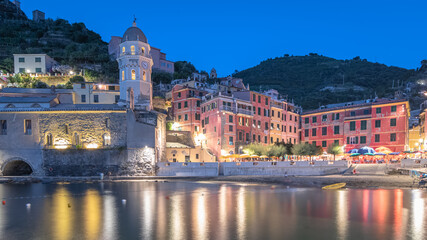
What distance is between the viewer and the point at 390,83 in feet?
328

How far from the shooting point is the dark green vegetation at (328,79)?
9031cm

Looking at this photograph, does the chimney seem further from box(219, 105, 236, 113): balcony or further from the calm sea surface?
the calm sea surface

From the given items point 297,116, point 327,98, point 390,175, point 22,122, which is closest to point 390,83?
point 327,98

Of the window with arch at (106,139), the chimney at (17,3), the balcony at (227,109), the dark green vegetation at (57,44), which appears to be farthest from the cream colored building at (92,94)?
the chimney at (17,3)

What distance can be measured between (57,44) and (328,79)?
97.1 meters

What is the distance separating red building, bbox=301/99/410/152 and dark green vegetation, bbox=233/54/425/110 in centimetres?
2869

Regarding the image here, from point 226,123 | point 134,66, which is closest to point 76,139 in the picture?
point 134,66

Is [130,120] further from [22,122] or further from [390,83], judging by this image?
[390,83]

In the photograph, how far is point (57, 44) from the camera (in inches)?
3501

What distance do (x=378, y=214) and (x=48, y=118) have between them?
39.2 metres

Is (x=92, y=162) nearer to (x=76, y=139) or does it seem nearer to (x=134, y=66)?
(x=76, y=139)

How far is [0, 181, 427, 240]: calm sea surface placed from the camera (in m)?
16.1

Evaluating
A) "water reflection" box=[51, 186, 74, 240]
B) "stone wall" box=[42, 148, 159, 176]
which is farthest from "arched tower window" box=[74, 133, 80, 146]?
"water reflection" box=[51, 186, 74, 240]

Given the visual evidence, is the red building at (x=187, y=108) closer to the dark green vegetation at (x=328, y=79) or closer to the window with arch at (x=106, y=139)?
the window with arch at (x=106, y=139)
